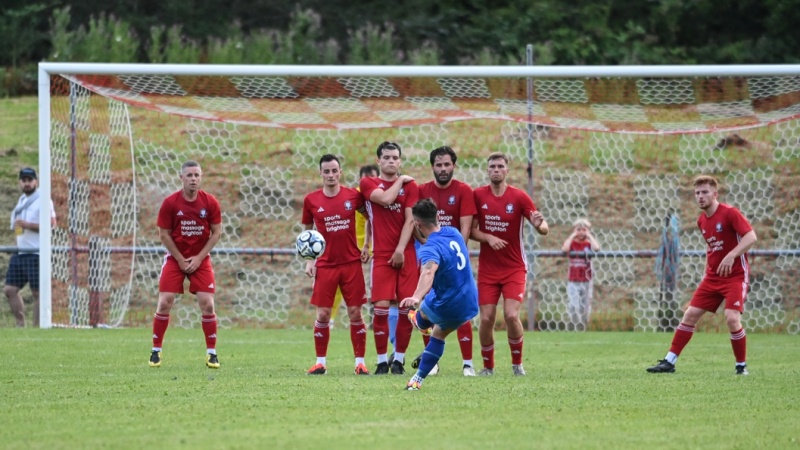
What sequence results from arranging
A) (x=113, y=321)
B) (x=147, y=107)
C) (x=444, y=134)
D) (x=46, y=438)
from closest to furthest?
(x=46, y=438)
(x=147, y=107)
(x=113, y=321)
(x=444, y=134)

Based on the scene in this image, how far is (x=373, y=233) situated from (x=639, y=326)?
27.1ft

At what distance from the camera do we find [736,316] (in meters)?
11.3

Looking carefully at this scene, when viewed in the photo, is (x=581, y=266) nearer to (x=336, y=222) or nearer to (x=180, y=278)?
(x=336, y=222)

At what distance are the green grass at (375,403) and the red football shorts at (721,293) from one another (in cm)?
67

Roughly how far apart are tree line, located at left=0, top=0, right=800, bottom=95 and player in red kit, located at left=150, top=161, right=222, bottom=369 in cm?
1515

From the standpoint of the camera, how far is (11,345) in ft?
44.2

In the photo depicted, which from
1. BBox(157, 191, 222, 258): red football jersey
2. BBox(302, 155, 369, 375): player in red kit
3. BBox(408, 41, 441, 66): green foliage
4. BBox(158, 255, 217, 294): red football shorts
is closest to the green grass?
BBox(302, 155, 369, 375): player in red kit

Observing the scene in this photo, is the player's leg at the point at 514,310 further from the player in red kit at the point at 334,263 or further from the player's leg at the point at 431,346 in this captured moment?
the player's leg at the point at 431,346

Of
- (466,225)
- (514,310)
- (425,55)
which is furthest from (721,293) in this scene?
(425,55)

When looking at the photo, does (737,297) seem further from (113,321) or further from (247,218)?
(247,218)

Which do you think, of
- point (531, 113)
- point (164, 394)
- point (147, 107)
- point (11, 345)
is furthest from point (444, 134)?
point (164, 394)

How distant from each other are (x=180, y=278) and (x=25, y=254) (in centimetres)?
619

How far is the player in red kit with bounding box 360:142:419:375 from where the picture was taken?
36.0 feet

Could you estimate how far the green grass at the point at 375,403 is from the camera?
7031 mm
